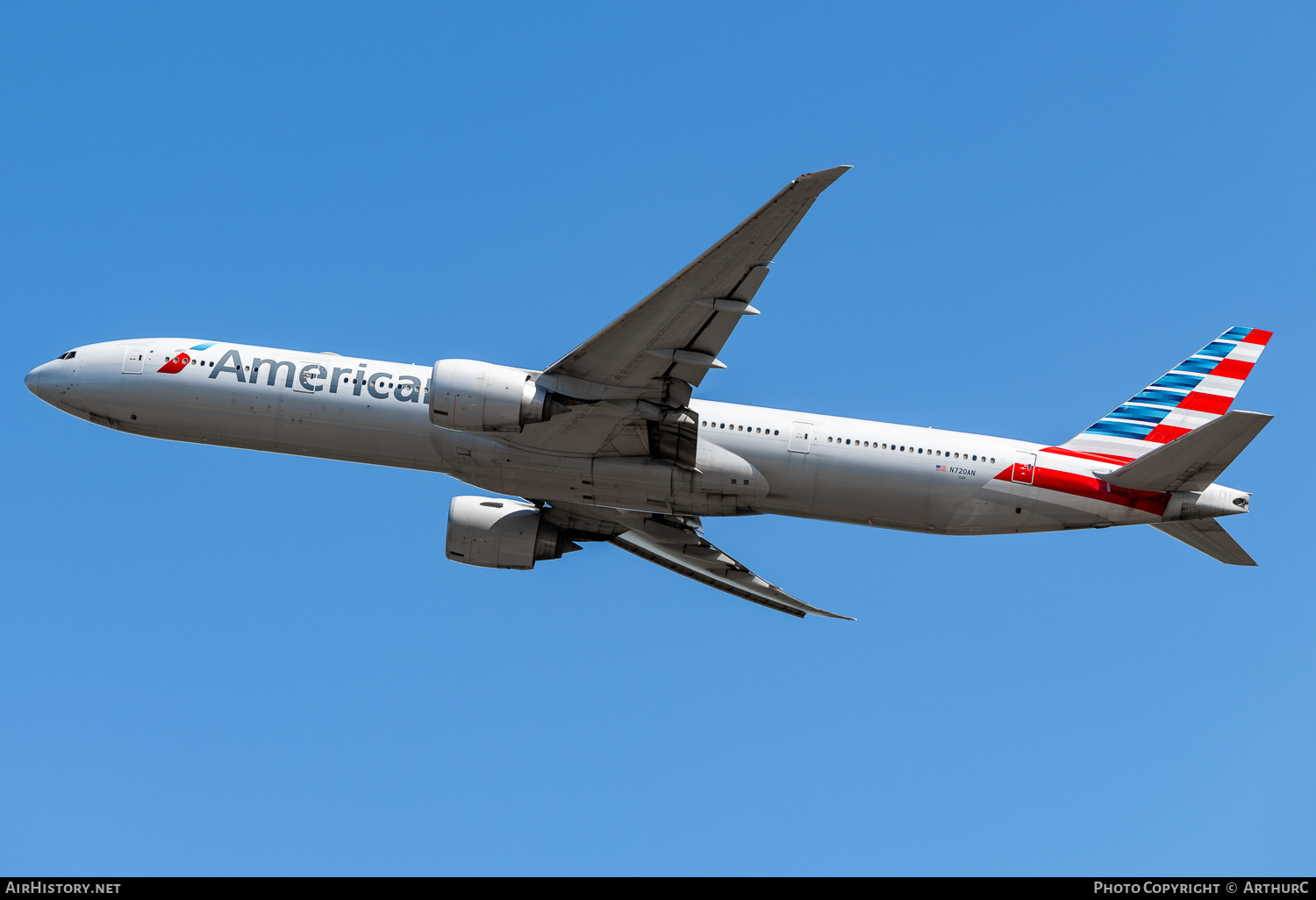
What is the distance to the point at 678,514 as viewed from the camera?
31906 millimetres

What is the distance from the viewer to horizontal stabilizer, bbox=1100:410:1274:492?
1113 inches

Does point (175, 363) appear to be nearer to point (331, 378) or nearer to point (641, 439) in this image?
point (331, 378)

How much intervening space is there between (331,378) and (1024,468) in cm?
1864

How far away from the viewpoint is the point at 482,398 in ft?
95.0

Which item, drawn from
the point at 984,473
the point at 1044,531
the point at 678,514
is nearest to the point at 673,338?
the point at 678,514

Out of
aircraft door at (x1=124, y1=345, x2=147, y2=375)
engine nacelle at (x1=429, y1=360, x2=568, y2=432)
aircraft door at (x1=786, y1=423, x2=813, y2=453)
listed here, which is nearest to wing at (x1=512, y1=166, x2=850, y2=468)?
engine nacelle at (x1=429, y1=360, x2=568, y2=432)

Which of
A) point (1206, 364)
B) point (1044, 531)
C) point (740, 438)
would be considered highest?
point (1206, 364)

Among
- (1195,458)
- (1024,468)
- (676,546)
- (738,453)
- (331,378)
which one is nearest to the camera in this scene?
(1195,458)

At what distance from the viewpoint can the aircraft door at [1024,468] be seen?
3159 cm

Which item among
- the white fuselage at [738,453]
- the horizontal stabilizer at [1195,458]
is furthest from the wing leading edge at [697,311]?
the horizontal stabilizer at [1195,458]

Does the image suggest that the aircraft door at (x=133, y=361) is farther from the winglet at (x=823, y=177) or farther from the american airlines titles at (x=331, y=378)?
the winglet at (x=823, y=177)

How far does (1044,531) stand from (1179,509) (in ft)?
11.1

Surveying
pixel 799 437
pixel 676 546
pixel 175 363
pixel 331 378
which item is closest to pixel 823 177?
pixel 799 437
